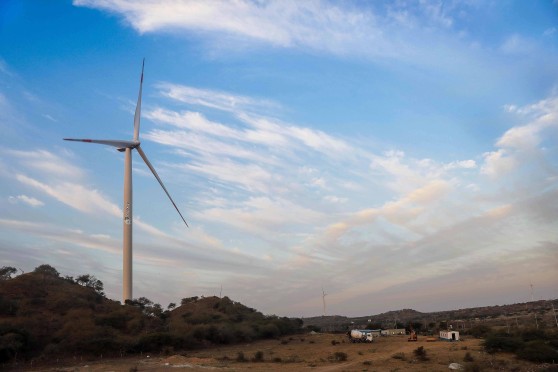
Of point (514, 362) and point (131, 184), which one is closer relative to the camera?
point (514, 362)

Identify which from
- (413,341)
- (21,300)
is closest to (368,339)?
(413,341)

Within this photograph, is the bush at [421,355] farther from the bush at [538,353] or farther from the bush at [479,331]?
the bush at [479,331]

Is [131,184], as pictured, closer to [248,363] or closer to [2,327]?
[2,327]

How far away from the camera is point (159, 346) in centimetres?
6053

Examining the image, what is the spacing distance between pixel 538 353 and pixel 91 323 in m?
53.7

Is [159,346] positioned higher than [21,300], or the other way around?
[21,300]

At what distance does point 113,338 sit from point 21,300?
23.7 m

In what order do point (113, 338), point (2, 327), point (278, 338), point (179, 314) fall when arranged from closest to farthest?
point (2, 327) < point (113, 338) < point (278, 338) < point (179, 314)

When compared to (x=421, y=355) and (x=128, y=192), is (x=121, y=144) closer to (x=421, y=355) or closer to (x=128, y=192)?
(x=128, y=192)

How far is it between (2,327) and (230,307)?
59.7 meters

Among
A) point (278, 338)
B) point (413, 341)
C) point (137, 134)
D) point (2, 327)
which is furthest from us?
point (278, 338)

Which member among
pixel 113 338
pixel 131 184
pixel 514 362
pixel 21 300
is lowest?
pixel 514 362

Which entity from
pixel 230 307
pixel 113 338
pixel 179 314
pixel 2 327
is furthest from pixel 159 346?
pixel 230 307

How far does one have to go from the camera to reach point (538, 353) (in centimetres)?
4222
